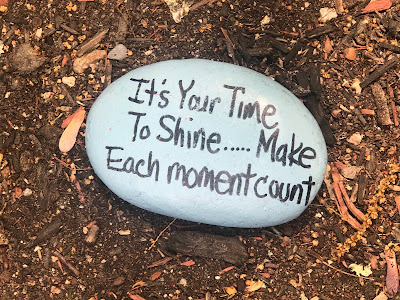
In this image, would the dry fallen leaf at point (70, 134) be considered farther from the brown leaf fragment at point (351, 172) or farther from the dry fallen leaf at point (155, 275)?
the brown leaf fragment at point (351, 172)

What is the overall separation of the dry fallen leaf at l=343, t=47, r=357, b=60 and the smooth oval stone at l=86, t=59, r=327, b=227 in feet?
1.06

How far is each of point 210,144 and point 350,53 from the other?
2.00ft

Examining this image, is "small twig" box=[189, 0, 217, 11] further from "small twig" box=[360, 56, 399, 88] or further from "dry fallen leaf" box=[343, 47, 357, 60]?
"small twig" box=[360, 56, 399, 88]

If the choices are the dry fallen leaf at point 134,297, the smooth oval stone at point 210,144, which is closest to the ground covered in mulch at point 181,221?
the dry fallen leaf at point 134,297

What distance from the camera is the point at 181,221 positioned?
1.31 metres

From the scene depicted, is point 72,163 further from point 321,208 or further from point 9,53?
point 321,208

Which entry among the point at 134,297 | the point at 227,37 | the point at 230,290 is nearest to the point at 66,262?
the point at 134,297

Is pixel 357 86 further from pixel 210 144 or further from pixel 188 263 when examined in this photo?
pixel 188 263

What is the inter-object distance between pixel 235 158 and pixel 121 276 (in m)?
0.57

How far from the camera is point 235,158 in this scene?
1107 millimetres

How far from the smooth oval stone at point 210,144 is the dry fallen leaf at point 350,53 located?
322 mm

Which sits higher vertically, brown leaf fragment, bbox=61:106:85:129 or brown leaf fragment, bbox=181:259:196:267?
brown leaf fragment, bbox=61:106:85:129

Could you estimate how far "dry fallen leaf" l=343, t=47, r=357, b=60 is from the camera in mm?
1310

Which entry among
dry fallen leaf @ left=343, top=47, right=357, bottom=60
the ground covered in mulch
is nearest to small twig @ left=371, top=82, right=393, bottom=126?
the ground covered in mulch
